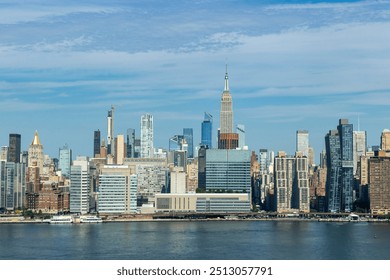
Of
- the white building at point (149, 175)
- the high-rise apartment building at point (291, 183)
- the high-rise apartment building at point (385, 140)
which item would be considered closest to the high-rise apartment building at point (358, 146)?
the high-rise apartment building at point (385, 140)

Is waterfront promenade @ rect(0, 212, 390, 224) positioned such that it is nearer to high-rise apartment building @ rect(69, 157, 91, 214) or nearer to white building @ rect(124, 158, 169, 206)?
high-rise apartment building @ rect(69, 157, 91, 214)

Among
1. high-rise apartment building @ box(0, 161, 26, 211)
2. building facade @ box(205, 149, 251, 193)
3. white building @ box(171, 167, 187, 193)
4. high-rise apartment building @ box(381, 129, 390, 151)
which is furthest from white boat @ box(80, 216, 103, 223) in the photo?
high-rise apartment building @ box(381, 129, 390, 151)

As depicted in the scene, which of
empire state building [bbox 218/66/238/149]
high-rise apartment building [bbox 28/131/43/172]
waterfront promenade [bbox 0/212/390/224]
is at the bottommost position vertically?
waterfront promenade [bbox 0/212/390/224]

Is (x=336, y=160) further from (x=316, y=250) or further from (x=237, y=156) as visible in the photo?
(x=316, y=250)

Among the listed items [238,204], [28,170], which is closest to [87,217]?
[238,204]

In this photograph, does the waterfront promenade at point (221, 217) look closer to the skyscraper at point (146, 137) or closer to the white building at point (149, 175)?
the white building at point (149, 175)
